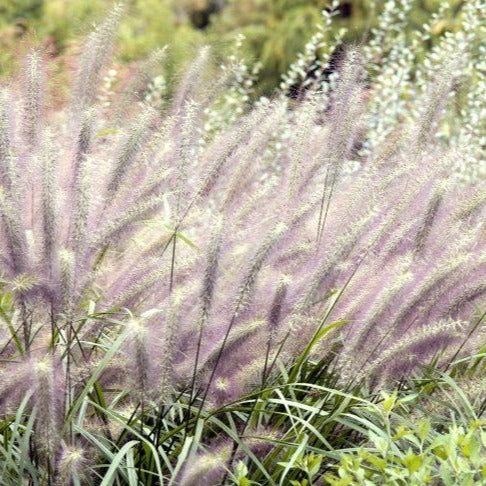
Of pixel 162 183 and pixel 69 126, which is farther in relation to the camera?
pixel 69 126

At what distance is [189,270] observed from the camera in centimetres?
308

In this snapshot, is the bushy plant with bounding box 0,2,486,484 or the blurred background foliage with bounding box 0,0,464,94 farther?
the blurred background foliage with bounding box 0,0,464,94

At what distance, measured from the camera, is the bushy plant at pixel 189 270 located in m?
2.71

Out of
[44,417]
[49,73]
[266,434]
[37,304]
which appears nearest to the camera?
[44,417]

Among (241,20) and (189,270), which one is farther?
(241,20)

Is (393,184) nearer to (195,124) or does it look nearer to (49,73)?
(195,124)

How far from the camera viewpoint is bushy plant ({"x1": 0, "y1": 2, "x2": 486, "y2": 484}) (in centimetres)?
271

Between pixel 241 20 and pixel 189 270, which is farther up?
pixel 189 270

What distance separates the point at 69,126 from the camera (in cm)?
349

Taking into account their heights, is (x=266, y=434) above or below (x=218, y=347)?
below

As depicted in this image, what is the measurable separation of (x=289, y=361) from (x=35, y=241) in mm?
950

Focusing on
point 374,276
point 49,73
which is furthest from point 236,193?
point 49,73

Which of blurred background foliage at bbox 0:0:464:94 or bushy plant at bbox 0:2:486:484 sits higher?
bushy plant at bbox 0:2:486:484

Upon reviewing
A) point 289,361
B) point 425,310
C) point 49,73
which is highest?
point 49,73
